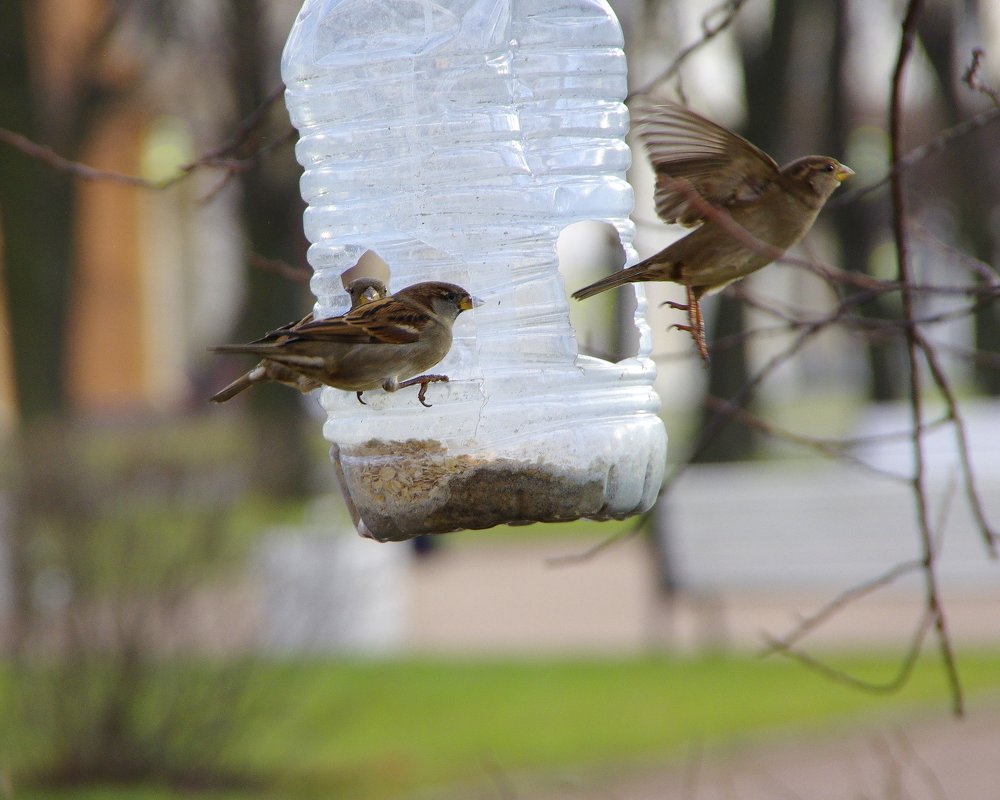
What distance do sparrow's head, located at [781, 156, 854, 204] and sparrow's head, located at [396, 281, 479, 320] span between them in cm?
68

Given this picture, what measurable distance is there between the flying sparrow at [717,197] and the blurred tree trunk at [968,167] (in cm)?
1717

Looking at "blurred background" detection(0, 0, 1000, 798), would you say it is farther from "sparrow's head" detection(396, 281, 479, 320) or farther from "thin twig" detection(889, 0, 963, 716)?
"sparrow's head" detection(396, 281, 479, 320)

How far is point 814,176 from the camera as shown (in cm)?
294

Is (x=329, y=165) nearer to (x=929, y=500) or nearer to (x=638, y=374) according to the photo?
(x=638, y=374)

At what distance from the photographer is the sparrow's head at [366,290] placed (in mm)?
3117

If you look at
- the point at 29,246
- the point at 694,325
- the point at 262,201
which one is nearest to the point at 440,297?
the point at 694,325

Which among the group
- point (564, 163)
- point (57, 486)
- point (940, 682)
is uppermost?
point (564, 163)

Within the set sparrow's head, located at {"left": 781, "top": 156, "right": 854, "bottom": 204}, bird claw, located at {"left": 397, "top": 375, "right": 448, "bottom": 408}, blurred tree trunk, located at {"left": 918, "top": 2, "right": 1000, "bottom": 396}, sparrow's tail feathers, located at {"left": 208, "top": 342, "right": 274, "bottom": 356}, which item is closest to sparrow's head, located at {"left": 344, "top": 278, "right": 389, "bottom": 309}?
bird claw, located at {"left": 397, "top": 375, "right": 448, "bottom": 408}

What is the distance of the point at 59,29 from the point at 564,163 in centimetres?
2179

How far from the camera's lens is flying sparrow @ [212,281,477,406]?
280cm

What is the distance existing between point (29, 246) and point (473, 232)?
476 inches

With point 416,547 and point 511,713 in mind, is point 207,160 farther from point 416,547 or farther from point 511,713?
point 416,547

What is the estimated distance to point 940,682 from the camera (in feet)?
31.3

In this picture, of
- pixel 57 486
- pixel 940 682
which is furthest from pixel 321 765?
pixel 940 682
